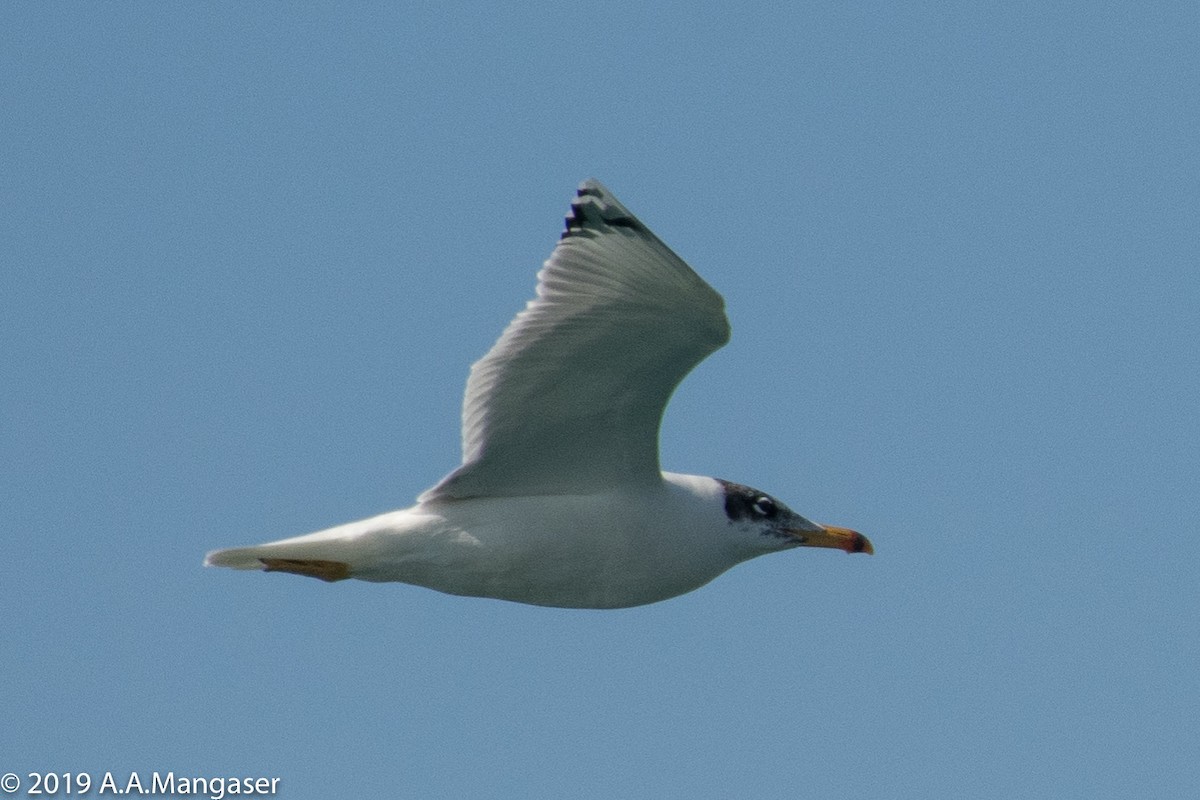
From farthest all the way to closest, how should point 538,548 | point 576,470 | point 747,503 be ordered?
1. point 747,503
2. point 576,470
3. point 538,548

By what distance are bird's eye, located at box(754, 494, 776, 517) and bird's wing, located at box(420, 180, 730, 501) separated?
0.81 meters

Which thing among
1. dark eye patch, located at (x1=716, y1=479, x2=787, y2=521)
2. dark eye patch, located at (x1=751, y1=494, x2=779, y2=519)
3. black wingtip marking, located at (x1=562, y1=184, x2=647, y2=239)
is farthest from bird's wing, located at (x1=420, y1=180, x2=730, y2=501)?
dark eye patch, located at (x1=751, y1=494, x2=779, y2=519)

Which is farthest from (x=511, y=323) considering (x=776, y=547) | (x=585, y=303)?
(x=776, y=547)

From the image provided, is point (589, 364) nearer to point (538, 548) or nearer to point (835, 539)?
point (538, 548)

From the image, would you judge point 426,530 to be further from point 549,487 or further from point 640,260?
point 640,260

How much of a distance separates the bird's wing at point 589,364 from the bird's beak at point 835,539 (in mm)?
1289

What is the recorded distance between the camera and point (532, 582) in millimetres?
11055

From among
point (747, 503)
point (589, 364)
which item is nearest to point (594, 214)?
point (589, 364)

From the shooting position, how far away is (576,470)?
11312mm

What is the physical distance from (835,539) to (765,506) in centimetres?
71

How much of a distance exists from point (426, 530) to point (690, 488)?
1.57 metres

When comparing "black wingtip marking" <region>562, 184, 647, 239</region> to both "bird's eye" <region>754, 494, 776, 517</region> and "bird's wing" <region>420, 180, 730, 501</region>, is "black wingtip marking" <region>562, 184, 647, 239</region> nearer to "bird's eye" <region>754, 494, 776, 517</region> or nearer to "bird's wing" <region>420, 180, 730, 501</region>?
"bird's wing" <region>420, 180, 730, 501</region>

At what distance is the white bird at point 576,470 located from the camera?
1045 cm

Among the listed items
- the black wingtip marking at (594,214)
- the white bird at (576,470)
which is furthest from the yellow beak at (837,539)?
the black wingtip marking at (594,214)
